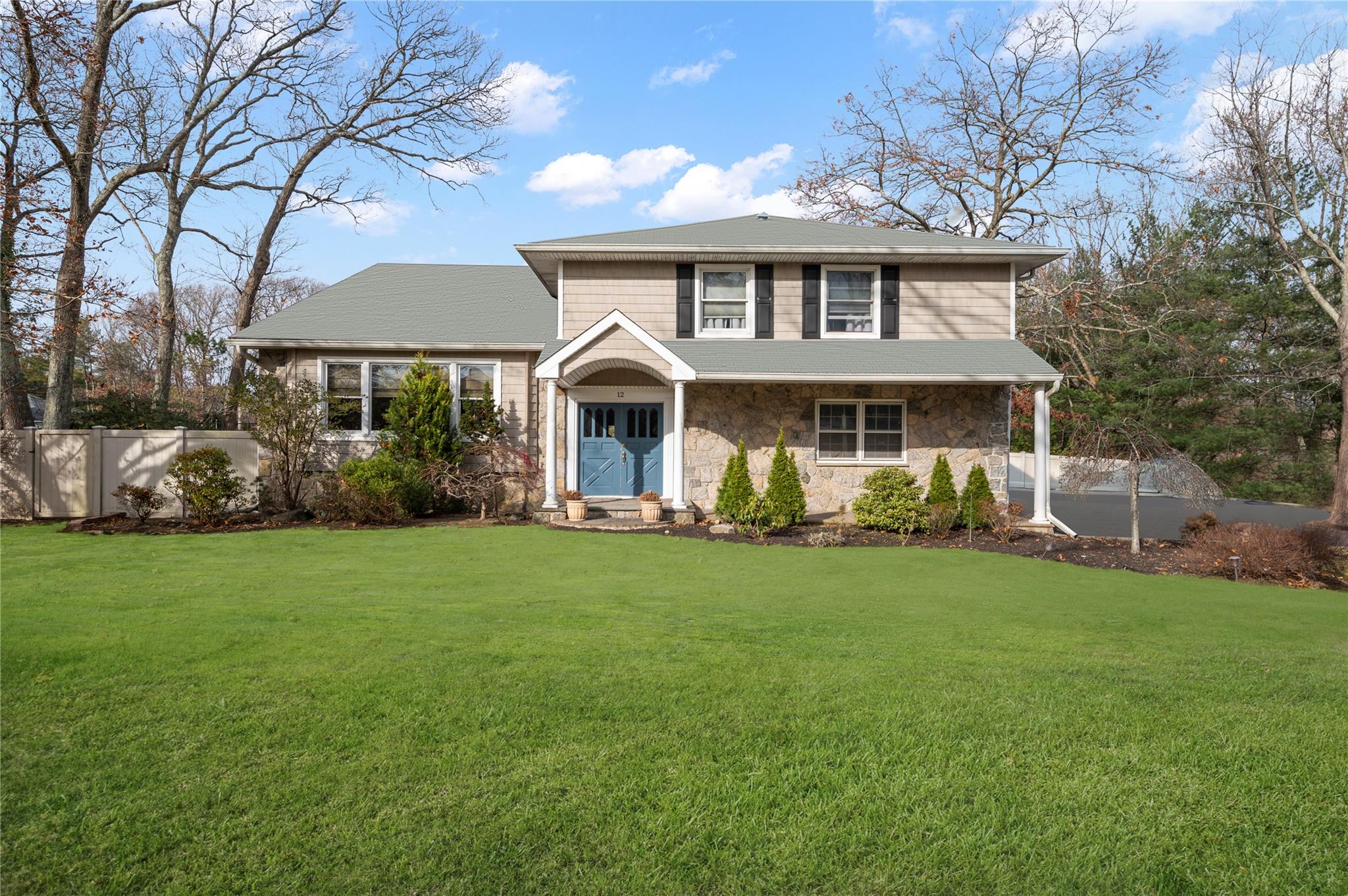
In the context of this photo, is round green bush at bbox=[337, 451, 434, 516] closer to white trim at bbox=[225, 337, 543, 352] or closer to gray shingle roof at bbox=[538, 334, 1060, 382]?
white trim at bbox=[225, 337, 543, 352]

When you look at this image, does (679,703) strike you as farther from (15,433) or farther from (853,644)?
(15,433)

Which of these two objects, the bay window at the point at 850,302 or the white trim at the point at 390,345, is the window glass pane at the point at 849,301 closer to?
the bay window at the point at 850,302

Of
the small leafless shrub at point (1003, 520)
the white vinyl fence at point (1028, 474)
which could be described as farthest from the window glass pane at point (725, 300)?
the white vinyl fence at point (1028, 474)

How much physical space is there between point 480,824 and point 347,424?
48.1ft

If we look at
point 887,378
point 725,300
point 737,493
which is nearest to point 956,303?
point 887,378

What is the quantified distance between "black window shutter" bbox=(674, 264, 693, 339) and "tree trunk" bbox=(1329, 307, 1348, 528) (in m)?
14.0

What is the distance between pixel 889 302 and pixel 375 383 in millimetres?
10895

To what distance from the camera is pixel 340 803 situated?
132 inches

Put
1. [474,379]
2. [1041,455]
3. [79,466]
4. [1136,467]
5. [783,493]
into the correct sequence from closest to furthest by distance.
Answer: [1136,467]
[783,493]
[79,466]
[1041,455]
[474,379]

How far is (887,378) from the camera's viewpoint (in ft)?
47.3

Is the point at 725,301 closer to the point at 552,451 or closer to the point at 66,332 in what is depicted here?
the point at 552,451

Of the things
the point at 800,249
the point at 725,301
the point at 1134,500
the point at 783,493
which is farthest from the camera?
the point at 725,301

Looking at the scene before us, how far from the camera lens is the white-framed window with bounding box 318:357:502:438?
16.4 meters

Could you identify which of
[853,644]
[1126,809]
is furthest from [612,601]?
[1126,809]
